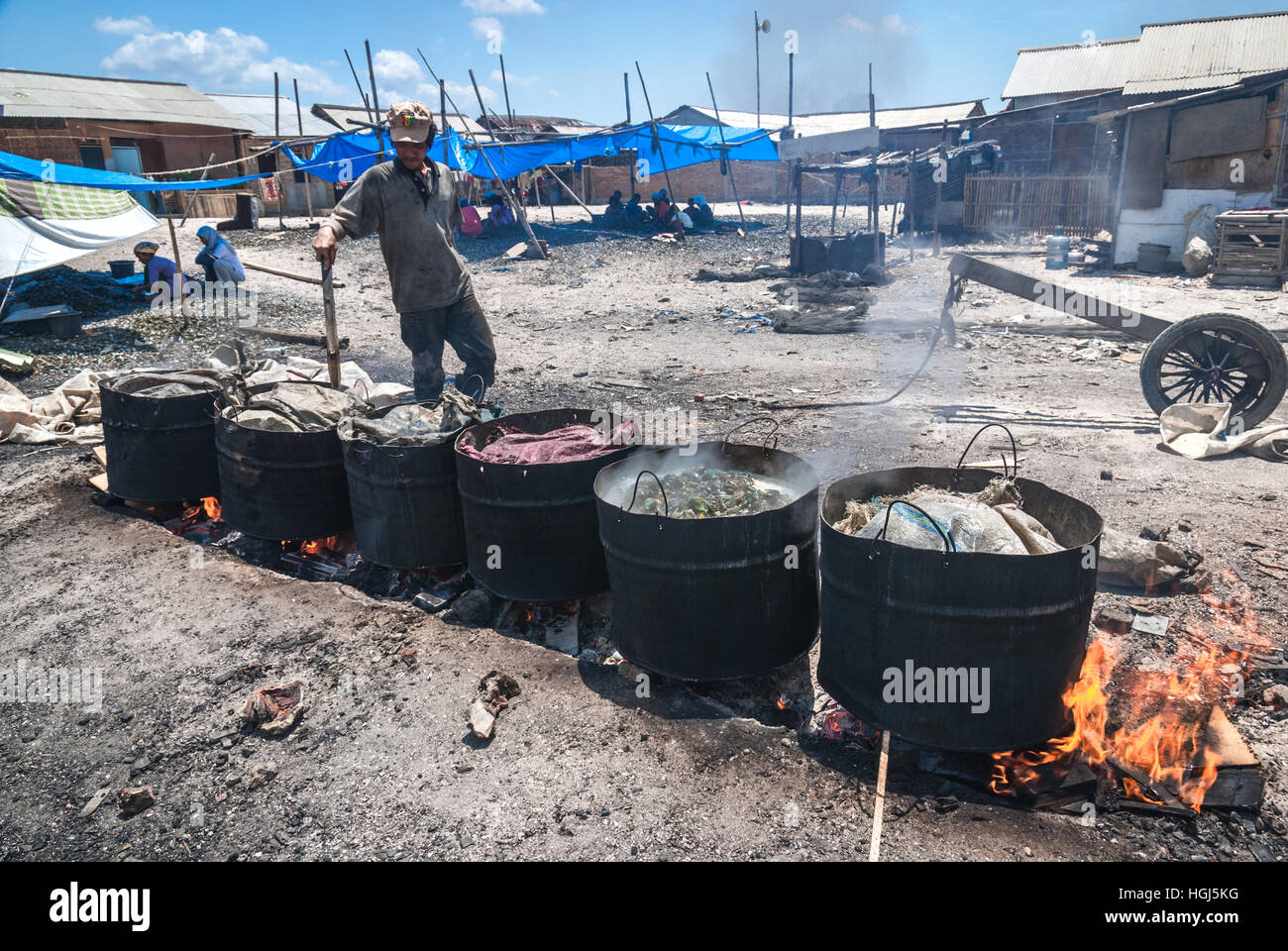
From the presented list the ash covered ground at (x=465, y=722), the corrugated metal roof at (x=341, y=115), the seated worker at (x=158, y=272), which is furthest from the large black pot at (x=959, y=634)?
the corrugated metal roof at (x=341, y=115)

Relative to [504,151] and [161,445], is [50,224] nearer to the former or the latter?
[161,445]

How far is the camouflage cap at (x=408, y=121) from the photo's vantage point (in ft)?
17.1

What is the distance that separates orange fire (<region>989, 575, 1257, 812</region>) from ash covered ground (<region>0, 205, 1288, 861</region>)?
104 mm

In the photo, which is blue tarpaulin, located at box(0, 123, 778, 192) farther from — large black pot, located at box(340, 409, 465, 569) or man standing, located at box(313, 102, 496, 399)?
large black pot, located at box(340, 409, 465, 569)

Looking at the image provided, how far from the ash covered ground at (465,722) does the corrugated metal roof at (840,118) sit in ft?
94.2

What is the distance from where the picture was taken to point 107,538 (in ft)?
17.7

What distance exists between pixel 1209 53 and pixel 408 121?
35.6 m

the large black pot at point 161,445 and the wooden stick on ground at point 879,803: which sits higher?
the large black pot at point 161,445

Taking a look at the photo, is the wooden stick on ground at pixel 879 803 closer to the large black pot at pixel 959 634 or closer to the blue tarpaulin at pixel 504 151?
the large black pot at pixel 959 634

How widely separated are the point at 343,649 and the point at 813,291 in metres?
12.7

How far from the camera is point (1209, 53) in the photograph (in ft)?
96.5

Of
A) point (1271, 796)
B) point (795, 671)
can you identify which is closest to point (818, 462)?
point (795, 671)

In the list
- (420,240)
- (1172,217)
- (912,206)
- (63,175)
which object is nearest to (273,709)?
(420,240)
